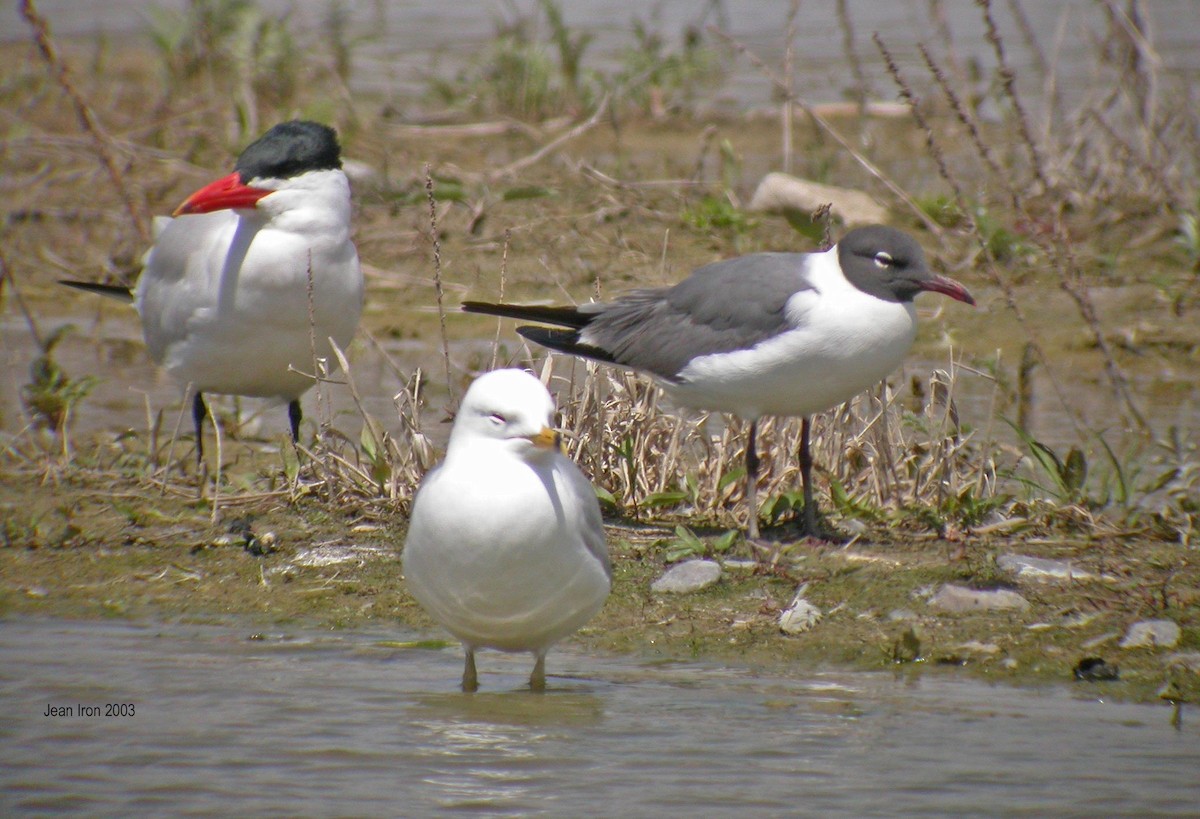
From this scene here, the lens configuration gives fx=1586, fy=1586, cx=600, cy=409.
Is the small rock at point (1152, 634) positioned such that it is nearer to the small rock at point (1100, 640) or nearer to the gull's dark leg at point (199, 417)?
the small rock at point (1100, 640)

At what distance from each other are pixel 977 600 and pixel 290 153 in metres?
3.27

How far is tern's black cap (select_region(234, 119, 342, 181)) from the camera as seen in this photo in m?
6.46

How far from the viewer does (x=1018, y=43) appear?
51.5 ft

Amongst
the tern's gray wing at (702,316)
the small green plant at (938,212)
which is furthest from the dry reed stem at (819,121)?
the tern's gray wing at (702,316)

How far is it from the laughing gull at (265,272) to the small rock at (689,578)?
1687 millimetres

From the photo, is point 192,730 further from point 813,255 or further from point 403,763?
point 813,255

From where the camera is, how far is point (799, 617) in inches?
205

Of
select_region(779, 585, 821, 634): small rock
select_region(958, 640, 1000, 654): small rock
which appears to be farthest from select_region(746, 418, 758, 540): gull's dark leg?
select_region(958, 640, 1000, 654): small rock

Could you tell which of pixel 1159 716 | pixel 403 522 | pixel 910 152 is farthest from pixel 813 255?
pixel 910 152

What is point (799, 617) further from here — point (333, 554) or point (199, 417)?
point (199, 417)

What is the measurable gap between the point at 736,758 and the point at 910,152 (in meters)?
8.89

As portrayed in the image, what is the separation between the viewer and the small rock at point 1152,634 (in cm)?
488

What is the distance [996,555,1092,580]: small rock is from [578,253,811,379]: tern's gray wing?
1.14 m

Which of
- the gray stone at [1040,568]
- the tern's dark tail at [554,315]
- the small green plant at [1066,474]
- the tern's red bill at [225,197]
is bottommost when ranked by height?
the gray stone at [1040,568]
